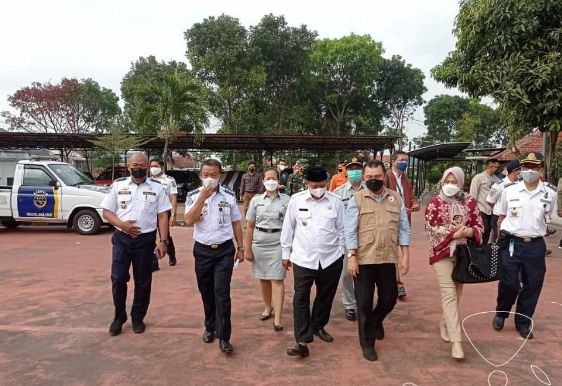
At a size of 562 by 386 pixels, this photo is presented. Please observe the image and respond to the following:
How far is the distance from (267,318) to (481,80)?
788cm

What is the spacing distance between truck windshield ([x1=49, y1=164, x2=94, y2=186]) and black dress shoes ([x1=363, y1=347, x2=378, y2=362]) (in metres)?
9.03

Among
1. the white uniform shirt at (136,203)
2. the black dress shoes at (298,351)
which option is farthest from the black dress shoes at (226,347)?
the white uniform shirt at (136,203)

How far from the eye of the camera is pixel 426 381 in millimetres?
3457

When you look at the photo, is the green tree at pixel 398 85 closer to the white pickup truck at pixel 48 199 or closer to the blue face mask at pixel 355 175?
the white pickup truck at pixel 48 199

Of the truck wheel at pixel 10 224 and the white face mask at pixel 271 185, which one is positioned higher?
the white face mask at pixel 271 185

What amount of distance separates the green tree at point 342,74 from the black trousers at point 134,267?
86.1 ft

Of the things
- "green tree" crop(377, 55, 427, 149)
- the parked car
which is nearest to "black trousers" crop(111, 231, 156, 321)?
the parked car

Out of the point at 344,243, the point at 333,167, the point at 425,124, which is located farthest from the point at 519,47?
the point at 425,124

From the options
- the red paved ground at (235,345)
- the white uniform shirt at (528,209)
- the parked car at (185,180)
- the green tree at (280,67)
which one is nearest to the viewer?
the red paved ground at (235,345)

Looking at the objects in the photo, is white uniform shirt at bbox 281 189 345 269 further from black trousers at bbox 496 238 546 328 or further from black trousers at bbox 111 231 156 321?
black trousers at bbox 496 238 546 328

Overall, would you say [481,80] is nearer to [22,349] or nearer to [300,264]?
[300,264]

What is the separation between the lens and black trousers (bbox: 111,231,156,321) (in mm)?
4344

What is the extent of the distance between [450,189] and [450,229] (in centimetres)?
34

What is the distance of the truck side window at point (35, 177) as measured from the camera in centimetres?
1062
